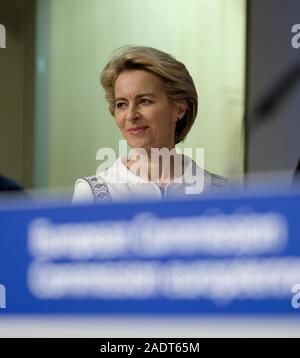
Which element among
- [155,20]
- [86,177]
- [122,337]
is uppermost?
[155,20]

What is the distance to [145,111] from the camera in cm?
187

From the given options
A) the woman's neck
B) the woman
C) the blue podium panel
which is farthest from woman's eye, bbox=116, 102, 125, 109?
the blue podium panel

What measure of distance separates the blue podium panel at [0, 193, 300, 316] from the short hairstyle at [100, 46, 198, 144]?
197 millimetres

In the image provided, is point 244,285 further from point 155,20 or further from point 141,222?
point 155,20

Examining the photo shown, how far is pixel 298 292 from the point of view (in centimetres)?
170

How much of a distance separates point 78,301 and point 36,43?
656 mm

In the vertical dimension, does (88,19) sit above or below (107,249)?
above

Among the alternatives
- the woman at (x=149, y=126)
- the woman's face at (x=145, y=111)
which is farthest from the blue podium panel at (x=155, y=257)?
the woman's face at (x=145, y=111)

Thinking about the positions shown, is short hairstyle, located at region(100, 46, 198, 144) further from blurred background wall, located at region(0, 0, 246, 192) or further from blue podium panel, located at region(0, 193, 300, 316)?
blue podium panel, located at region(0, 193, 300, 316)

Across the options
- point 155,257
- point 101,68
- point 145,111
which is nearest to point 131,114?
point 145,111

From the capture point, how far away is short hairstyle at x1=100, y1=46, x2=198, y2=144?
1.82 m

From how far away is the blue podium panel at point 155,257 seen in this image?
5.62 feet

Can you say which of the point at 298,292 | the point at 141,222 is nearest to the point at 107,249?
the point at 141,222
